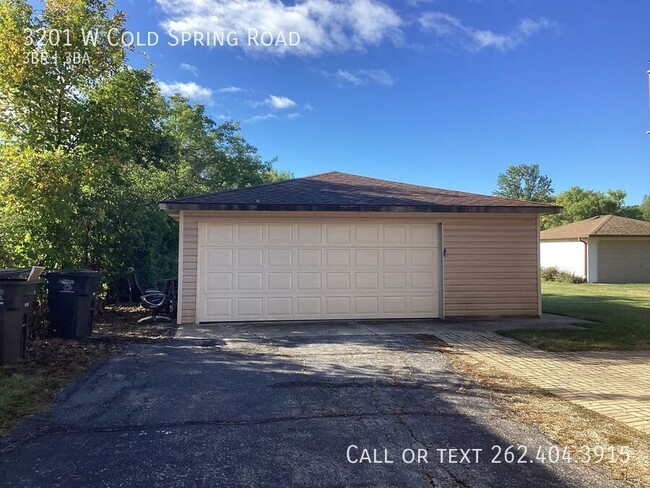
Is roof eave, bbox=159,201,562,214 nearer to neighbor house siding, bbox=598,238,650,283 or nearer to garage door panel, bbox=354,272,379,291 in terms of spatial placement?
garage door panel, bbox=354,272,379,291

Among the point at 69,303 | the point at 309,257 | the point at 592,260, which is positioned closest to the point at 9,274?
the point at 69,303

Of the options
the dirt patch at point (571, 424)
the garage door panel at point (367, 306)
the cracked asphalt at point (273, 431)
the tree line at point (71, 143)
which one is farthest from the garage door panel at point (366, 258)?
the tree line at point (71, 143)

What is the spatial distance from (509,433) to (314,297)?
19.7 feet

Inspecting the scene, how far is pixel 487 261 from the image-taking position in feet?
32.1

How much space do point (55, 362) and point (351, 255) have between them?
5.72 metres

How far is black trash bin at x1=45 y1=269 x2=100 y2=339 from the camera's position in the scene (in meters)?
6.90

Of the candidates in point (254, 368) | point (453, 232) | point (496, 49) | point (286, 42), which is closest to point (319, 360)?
point (254, 368)

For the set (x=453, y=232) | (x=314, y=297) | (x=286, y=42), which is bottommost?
(x=314, y=297)

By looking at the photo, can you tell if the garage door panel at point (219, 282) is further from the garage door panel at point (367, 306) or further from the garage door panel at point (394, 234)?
the garage door panel at point (394, 234)

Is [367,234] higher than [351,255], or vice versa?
[367,234]

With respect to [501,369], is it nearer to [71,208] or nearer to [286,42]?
[286,42]

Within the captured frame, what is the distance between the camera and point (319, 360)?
5.89 m

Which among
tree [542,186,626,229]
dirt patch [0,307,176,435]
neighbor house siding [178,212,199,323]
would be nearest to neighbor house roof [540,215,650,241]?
tree [542,186,626,229]

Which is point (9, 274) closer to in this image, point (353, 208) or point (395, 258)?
point (353, 208)
